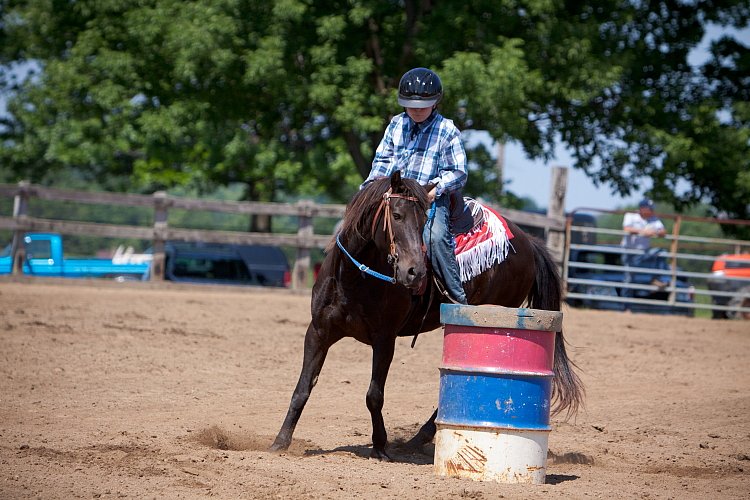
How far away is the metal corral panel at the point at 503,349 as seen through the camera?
4.75 m

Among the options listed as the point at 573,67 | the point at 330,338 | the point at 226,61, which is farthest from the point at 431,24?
the point at 330,338

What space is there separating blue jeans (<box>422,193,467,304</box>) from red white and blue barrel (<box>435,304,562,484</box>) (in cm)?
108

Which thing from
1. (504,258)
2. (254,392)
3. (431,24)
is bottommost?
(254,392)

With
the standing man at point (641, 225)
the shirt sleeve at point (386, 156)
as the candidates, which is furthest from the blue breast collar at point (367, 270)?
the standing man at point (641, 225)

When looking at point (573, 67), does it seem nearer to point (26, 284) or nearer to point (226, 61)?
point (226, 61)

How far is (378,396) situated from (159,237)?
35.4 feet

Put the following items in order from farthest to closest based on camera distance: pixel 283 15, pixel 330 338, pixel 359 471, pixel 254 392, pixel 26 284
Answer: pixel 283 15
pixel 26 284
pixel 254 392
pixel 330 338
pixel 359 471

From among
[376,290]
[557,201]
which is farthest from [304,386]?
[557,201]

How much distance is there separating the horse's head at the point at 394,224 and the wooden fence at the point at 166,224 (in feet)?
33.6

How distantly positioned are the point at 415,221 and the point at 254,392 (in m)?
3.20

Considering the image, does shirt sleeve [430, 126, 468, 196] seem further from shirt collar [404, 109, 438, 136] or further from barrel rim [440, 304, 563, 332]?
barrel rim [440, 304, 563, 332]

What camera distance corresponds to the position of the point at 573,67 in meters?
19.3

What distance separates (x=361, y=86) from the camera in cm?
1945

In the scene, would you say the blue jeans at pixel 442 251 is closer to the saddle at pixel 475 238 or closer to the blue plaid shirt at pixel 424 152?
the blue plaid shirt at pixel 424 152
